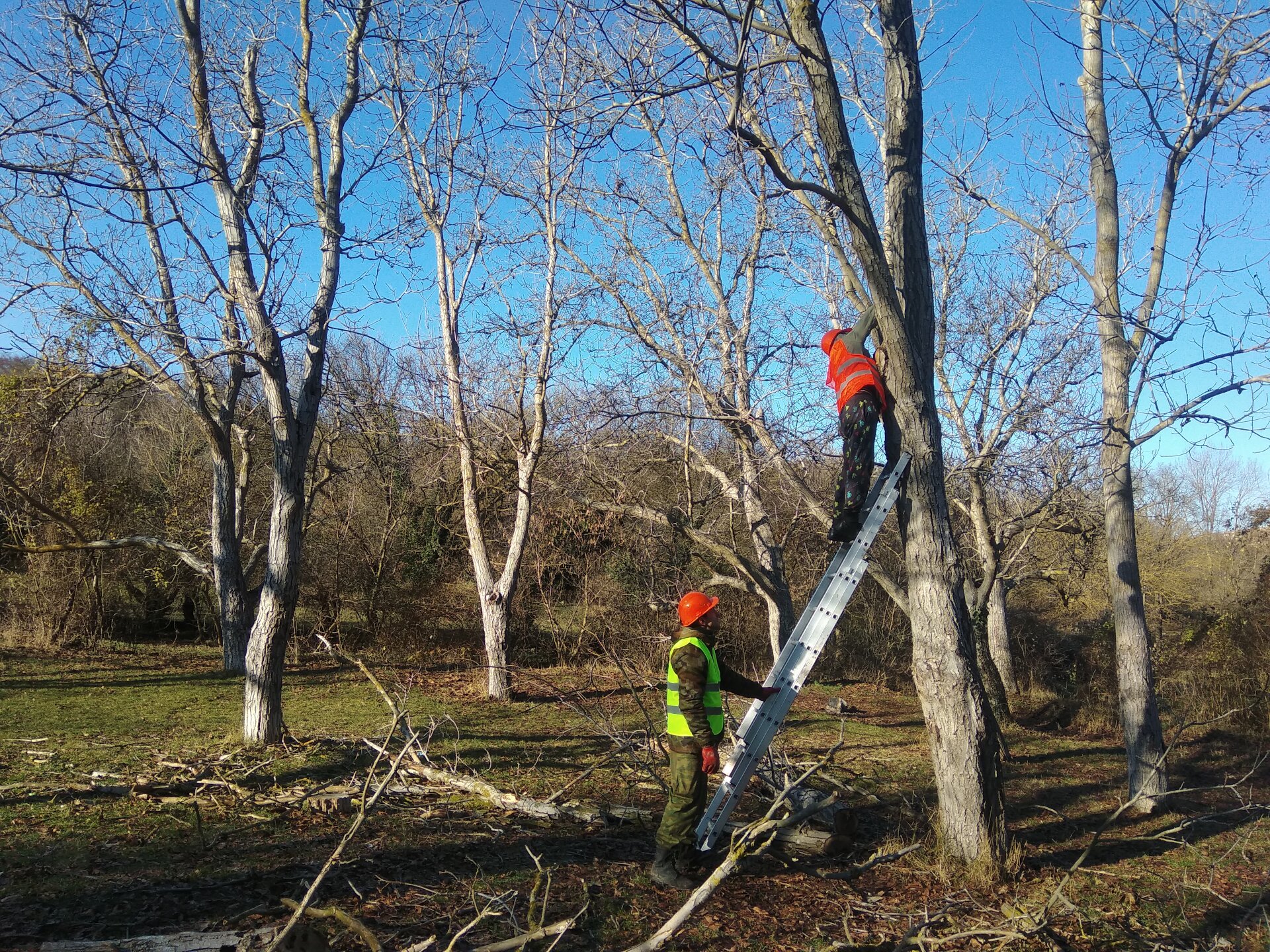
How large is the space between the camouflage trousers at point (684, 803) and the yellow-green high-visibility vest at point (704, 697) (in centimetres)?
17

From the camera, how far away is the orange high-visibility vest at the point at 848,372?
18.6ft

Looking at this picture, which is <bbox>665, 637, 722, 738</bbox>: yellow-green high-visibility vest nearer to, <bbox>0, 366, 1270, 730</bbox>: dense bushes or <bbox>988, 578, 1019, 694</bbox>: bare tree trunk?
<bbox>0, 366, 1270, 730</bbox>: dense bushes

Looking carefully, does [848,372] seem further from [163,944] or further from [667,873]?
[163,944]

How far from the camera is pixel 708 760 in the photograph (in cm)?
511

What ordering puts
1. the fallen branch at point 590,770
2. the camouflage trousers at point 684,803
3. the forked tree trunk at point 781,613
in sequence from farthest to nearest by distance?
the forked tree trunk at point 781,613 < the fallen branch at point 590,770 < the camouflage trousers at point 684,803

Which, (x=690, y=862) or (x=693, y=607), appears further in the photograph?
(x=693, y=607)

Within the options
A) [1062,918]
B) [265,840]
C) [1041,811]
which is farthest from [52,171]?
[1041,811]

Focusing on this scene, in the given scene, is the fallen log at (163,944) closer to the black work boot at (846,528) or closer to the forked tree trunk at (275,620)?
the black work boot at (846,528)

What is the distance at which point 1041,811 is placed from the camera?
845 cm

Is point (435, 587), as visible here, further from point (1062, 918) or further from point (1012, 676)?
point (1062, 918)

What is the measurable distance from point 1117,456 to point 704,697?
616 centimetres

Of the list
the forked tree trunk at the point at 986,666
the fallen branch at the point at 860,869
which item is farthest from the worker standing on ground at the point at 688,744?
the forked tree trunk at the point at 986,666

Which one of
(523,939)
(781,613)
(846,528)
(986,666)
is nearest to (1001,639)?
(986,666)

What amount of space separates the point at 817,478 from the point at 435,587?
38.3 ft
